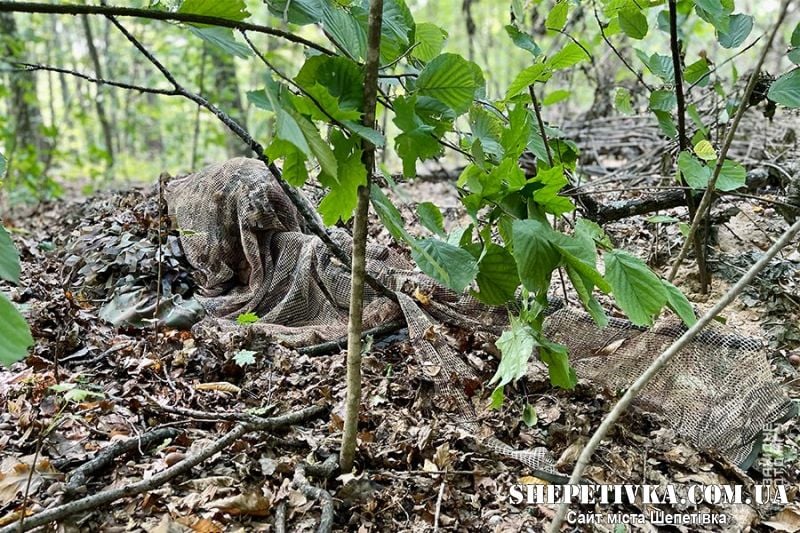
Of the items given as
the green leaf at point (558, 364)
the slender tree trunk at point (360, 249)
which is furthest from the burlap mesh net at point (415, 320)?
the slender tree trunk at point (360, 249)

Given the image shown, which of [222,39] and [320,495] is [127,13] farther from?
[320,495]

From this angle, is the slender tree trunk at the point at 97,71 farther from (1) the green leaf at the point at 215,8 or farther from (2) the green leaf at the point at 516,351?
(2) the green leaf at the point at 516,351

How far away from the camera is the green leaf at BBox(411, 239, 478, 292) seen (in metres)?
1.28

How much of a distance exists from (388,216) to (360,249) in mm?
243

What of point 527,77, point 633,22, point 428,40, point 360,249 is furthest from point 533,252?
point 633,22

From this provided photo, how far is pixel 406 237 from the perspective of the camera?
3.95ft

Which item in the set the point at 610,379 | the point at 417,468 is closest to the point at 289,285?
the point at 417,468

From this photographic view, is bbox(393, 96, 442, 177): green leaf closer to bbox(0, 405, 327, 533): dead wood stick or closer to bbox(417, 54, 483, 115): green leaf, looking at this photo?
bbox(417, 54, 483, 115): green leaf

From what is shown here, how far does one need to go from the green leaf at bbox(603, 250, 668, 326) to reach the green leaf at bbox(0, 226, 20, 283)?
1241mm

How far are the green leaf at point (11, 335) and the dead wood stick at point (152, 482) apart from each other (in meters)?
0.93

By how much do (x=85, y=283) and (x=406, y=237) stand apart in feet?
9.58

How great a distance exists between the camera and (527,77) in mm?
1591

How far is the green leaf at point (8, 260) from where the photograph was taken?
785 mm

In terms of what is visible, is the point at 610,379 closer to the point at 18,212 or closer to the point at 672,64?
the point at 672,64
